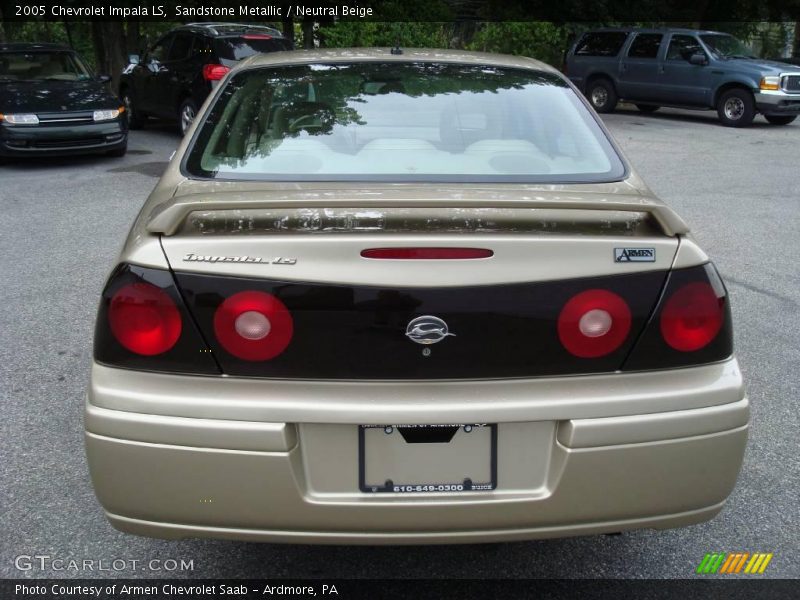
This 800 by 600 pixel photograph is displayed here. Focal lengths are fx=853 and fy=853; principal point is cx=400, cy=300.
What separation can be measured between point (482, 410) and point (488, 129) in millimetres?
1353

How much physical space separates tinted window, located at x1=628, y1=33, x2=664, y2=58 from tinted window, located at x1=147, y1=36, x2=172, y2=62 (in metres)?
9.59

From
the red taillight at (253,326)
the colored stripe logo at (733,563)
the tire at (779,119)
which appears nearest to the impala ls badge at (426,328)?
the red taillight at (253,326)

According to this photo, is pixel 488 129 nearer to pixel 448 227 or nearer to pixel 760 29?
pixel 448 227

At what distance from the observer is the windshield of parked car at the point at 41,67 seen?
1146cm

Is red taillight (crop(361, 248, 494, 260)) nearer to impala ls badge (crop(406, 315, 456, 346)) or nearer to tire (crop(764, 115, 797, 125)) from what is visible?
impala ls badge (crop(406, 315, 456, 346))

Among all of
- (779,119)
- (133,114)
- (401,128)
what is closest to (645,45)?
(779,119)

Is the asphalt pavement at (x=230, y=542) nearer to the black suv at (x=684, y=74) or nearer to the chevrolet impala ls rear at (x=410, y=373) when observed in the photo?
the chevrolet impala ls rear at (x=410, y=373)

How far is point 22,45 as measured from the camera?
38.9ft

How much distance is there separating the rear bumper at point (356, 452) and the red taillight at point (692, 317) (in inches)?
3.7

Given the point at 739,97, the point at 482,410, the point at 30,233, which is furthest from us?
the point at 739,97

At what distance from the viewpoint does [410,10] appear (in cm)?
2094

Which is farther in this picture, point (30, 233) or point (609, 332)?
point (30, 233)

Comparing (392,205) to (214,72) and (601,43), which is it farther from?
(601,43)

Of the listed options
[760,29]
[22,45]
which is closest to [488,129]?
[22,45]
